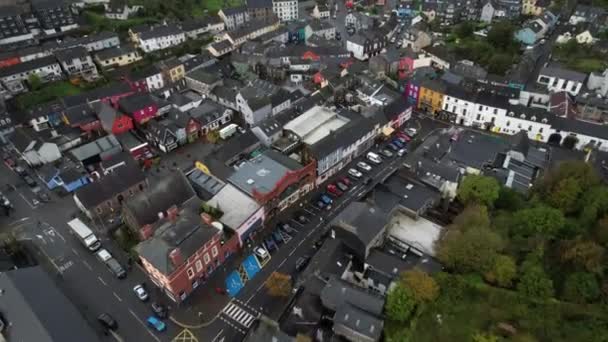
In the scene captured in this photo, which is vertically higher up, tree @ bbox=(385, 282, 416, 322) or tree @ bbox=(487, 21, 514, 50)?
tree @ bbox=(487, 21, 514, 50)

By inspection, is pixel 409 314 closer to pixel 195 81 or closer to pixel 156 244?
pixel 156 244

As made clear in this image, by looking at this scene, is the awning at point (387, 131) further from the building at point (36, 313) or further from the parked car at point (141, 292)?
the building at point (36, 313)

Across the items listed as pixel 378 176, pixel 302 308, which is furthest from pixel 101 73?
pixel 302 308

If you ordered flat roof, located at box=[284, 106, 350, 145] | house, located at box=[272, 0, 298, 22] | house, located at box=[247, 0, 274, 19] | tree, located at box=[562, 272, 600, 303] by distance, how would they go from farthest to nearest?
house, located at box=[272, 0, 298, 22]
house, located at box=[247, 0, 274, 19]
flat roof, located at box=[284, 106, 350, 145]
tree, located at box=[562, 272, 600, 303]

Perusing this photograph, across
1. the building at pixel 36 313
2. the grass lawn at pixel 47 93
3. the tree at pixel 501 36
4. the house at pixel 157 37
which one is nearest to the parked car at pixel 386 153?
the building at pixel 36 313

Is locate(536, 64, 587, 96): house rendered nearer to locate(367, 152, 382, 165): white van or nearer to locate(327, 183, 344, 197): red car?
locate(367, 152, 382, 165): white van

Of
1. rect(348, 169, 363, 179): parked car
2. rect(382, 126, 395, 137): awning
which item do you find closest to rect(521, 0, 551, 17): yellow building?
rect(382, 126, 395, 137): awning
